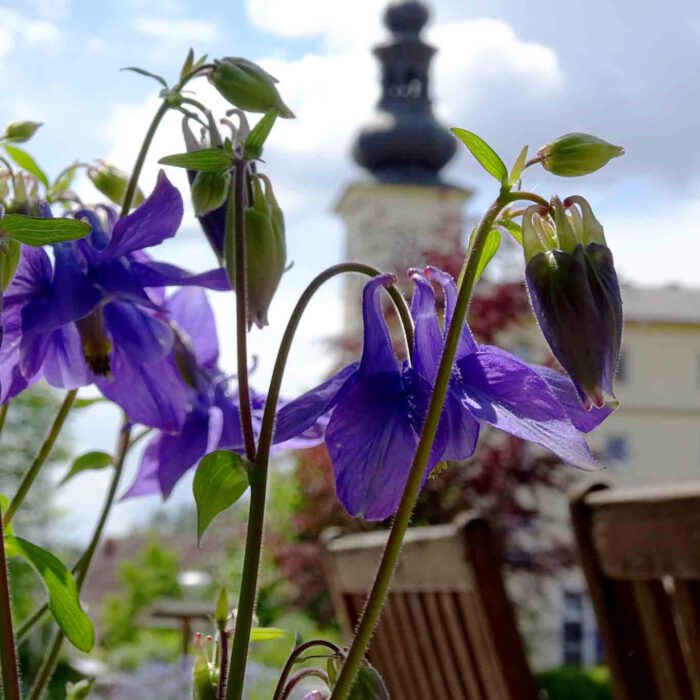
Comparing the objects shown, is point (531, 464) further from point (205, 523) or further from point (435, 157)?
point (435, 157)

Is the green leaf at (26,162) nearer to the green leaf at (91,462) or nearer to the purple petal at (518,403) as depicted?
the green leaf at (91,462)

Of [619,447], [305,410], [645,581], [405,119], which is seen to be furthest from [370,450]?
[405,119]

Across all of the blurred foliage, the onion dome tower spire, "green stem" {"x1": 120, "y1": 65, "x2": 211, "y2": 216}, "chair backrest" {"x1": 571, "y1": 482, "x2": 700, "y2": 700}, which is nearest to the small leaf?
"green stem" {"x1": 120, "y1": 65, "x2": 211, "y2": 216}

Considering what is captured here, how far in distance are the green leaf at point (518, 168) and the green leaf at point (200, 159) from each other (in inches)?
4.6

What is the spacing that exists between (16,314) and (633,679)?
24.7 inches

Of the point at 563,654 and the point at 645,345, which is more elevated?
the point at 645,345

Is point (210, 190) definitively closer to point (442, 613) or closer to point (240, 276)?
point (240, 276)

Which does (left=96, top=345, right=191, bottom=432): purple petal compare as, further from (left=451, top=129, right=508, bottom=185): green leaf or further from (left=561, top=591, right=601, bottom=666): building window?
(left=561, top=591, right=601, bottom=666): building window

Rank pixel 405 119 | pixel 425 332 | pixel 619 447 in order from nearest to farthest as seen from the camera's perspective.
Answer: pixel 425 332
pixel 619 447
pixel 405 119

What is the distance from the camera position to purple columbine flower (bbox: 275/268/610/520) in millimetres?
460

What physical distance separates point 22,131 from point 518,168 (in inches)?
11.9

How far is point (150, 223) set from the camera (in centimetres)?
53

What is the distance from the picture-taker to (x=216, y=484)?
46 cm

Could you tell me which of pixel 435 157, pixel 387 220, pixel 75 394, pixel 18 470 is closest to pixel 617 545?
pixel 75 394
